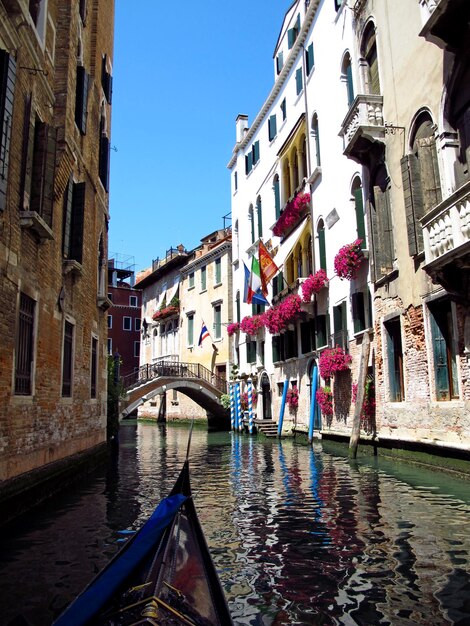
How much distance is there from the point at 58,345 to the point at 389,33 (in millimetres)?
8281

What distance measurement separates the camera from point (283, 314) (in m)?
18.0

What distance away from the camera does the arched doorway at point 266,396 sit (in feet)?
71.9

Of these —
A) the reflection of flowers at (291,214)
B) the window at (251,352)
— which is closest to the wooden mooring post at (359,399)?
the reflection of flowers at (291,214)

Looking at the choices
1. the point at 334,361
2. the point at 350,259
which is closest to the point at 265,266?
the point at 334,361

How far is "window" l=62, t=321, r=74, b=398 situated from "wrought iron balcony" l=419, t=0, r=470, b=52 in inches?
266

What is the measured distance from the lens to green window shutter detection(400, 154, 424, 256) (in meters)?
9.15

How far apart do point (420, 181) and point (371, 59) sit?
14.3 feet

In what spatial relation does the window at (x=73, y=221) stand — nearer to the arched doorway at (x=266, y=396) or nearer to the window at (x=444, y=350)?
the window at (x=444, y=350)

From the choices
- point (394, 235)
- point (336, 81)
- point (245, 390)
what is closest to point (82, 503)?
point (394, 235)

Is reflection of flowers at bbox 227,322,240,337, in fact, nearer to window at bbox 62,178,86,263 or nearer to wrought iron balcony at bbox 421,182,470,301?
window at bbox 62,178,86,263

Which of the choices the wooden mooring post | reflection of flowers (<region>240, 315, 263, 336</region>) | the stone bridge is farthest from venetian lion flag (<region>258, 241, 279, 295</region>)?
the stone bridge

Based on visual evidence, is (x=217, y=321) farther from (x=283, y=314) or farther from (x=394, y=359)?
(x=394, y=359)

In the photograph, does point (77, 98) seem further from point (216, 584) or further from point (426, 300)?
point (216, 584)

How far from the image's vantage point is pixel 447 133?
27.8ft
